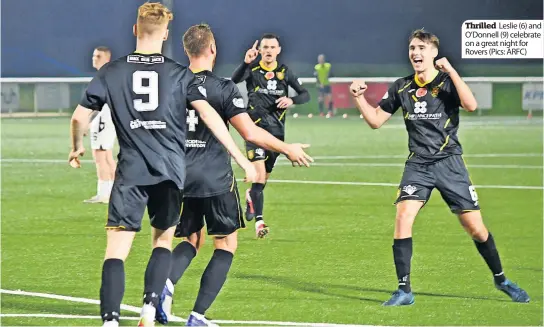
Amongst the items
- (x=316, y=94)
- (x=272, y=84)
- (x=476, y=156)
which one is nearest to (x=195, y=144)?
(x=272, y=84)

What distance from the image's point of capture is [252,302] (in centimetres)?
960

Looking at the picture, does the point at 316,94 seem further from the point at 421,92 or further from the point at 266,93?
the point at 421,92

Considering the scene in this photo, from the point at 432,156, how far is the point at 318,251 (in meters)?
2.95

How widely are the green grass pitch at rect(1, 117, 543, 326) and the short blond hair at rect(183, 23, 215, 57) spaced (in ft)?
6.48

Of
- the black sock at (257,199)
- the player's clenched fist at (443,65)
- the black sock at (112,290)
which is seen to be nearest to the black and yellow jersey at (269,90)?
the black sock at (257,199)

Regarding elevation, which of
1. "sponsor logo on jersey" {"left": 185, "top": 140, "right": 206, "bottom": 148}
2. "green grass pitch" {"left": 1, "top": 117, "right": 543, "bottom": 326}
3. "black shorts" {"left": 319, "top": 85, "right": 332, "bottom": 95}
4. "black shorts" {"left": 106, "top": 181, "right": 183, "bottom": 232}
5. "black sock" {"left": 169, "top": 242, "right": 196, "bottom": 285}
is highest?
"black shorts" {"left": 319, "top": 85, "right": 332, "bottom": 95}

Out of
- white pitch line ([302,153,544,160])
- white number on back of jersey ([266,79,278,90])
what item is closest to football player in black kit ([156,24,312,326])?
white number on back of jersey ([266,79,278,90])

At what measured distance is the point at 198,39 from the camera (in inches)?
336

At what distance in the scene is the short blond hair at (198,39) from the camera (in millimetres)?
8508

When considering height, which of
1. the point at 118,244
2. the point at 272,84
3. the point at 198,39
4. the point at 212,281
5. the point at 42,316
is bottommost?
the point at 42,316

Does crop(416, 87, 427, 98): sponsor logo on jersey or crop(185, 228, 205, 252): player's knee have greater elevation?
crop(416, 87, 427, 98): sponsor logo on jersey

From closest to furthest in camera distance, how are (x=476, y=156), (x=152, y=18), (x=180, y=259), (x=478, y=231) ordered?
1. (x=152, y=18)
2. (x=180, y=259)
3. (x=478, y=231)
4. (x=476, y=156)

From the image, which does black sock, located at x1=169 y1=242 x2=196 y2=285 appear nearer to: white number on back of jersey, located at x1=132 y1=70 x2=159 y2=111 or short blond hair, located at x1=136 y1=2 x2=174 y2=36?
white number on back of jersey, located at x1=132 y1=70 x2=159 y2=111

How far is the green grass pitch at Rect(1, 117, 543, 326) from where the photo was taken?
30.6 ft
